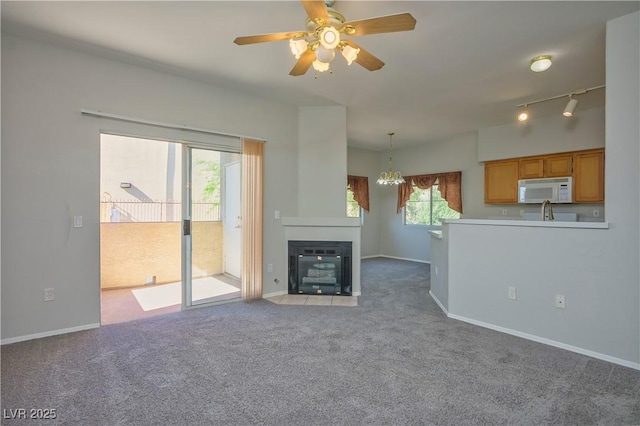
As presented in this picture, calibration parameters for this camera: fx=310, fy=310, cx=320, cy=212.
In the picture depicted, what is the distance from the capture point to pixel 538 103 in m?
4.54

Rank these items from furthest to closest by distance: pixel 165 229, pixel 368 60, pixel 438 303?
pixel 165 229 → pixel 438 303 → pixel 368 60

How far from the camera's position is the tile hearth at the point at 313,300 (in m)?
4.12

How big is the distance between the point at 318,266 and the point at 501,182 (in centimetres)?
385

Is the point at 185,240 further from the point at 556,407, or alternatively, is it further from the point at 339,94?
the point at 556,407

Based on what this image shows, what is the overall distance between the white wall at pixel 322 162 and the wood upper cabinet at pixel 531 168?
3.27 meters

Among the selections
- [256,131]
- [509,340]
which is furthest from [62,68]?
[509,340]

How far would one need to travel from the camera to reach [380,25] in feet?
6.56

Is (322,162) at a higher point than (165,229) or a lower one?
higher

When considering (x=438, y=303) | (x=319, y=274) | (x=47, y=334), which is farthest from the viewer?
(x=319, y=274)

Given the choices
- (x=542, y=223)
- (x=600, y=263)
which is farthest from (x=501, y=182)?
(x=600, y=263)

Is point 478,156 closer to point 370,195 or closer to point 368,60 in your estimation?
point 370,195

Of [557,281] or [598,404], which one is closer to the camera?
[598,404]

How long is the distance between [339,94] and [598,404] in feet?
12.8

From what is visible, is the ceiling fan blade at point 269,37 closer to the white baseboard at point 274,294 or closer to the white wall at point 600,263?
the white wall at point 600,263
